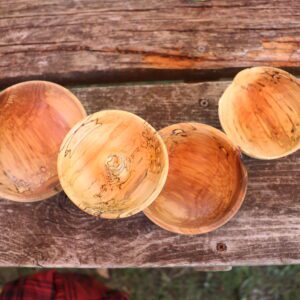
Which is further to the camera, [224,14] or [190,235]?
[224,14]

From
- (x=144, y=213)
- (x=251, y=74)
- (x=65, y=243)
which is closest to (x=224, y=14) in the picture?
(x=251, y=74)

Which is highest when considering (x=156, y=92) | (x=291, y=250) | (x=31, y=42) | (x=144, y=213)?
(x=31, y=42)

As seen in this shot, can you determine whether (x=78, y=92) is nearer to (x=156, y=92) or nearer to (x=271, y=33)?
(x=156, y=92)

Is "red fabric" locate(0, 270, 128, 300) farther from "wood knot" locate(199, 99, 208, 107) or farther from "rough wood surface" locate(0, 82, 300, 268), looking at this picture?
"wood knot" locate(199, 99, 208, 107)

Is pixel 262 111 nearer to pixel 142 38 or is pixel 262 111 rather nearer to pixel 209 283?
pixel 142 38

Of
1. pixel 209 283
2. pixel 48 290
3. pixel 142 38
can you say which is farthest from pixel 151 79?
pixel 209 283

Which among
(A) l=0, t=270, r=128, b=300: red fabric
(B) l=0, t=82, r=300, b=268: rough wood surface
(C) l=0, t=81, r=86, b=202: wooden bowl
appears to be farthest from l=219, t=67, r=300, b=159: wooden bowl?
(A) l=0, t=270, r=128, b=300: red fabric

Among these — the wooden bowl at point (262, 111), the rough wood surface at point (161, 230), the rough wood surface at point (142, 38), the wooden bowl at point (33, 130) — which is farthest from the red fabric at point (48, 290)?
the wooden bowl at point (262, 111)

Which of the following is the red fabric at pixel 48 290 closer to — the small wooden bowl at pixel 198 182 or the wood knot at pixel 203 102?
the small wooden bowl at pixel 198 182
